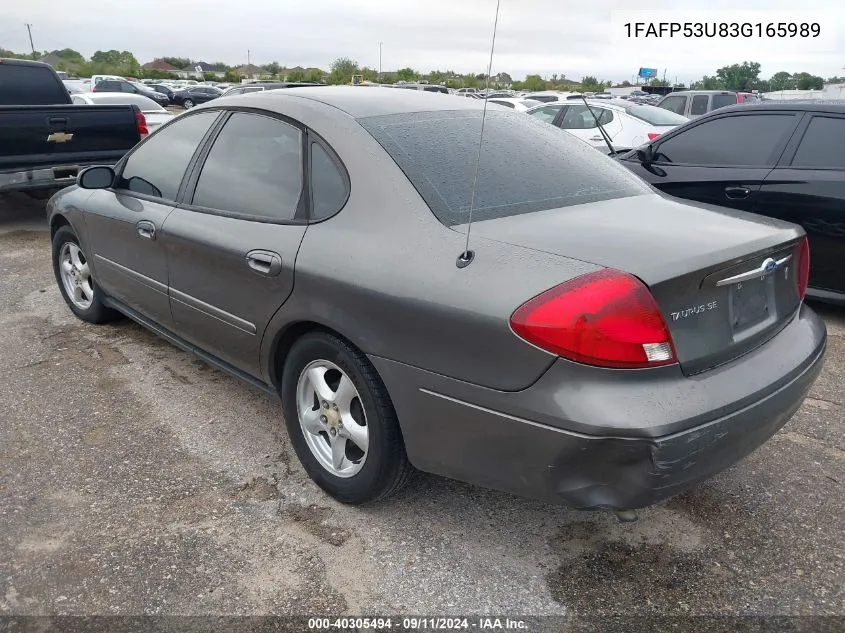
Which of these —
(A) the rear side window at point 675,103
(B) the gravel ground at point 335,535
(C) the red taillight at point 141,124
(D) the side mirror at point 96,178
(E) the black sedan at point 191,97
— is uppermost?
(D) the side mirror at point 96,178

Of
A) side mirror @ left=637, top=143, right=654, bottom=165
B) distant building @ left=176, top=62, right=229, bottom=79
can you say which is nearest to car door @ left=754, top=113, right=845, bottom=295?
side mirror @ left=637, top=143, right=654, bottom=165

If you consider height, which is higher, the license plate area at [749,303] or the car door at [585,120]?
the license plate area at [749,303]

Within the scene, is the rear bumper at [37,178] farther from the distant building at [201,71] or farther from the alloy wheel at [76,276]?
the distant building at [201,71]

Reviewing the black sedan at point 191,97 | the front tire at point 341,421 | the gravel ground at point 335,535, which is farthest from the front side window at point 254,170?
the black sedan at point 191,97

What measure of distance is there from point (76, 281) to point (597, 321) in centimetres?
397

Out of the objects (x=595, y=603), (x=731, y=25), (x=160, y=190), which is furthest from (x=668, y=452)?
(x=731, y=25)

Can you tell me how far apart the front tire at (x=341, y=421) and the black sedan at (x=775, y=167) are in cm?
355

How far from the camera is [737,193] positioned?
516 cm

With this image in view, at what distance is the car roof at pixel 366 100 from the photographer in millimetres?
2990

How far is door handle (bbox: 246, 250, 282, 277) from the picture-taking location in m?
2.79

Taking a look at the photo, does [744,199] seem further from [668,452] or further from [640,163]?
[668,452]

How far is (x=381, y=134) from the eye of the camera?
2758 mm

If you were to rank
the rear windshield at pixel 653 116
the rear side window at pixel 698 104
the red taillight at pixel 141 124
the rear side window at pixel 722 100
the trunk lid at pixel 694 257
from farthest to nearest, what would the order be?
the rear side window at pixel 698 104, the rear side window at pixel 722 100, the rear windshield at pixel 653 116, the red taillight at pixel 141 124, the trunk lid at pixel 694 257

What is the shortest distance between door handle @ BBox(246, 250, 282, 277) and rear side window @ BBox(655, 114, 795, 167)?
3901mm
